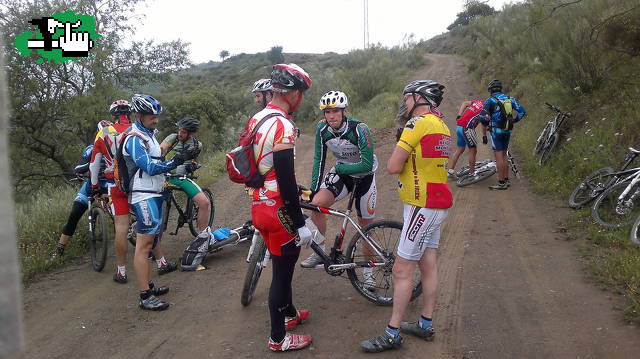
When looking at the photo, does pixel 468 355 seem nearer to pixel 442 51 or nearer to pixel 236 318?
pixel 236 318

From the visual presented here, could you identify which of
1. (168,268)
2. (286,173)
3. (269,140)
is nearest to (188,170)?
(168,268)

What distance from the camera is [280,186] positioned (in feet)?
11.2

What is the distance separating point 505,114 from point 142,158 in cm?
654

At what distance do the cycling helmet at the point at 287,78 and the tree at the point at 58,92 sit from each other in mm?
12497

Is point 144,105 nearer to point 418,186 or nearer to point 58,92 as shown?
point 418,186

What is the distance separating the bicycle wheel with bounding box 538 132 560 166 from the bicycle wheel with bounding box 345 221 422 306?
19.8 feet

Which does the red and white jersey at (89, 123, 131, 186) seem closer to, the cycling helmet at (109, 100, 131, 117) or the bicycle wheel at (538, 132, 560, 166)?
the cycling helmet at (109, 100, 131, 117)

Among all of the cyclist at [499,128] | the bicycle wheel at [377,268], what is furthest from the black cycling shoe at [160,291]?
the cyclist at [499,128]

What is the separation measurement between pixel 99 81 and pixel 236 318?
1384 centimetres

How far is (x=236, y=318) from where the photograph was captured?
4695 millimetres

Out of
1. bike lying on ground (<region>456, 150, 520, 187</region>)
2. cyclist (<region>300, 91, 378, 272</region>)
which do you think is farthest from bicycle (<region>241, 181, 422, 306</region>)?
bike lying on ground (<region>456, 150, 520, 187</region>)

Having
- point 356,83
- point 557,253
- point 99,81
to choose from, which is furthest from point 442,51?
point 557,253

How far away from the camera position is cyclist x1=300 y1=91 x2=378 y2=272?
4797mm

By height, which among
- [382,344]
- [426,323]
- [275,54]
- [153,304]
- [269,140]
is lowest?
[153,304]
